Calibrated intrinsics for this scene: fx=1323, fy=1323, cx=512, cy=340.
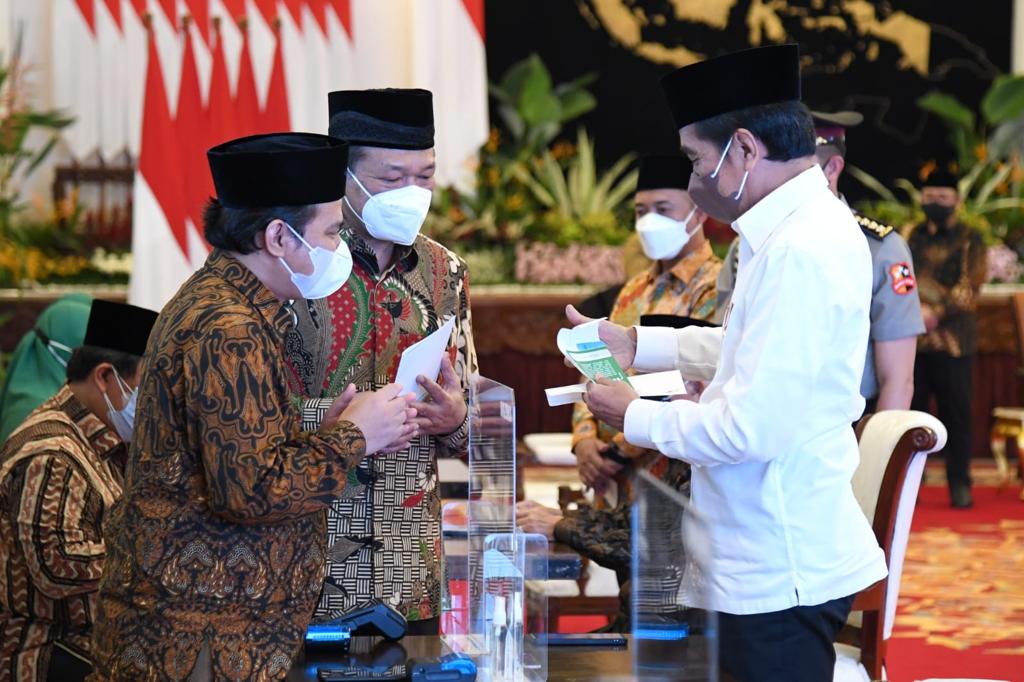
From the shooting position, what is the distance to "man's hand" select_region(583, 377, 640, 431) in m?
2.20

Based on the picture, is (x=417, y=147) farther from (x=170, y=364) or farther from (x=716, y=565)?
(x=716, y=565)

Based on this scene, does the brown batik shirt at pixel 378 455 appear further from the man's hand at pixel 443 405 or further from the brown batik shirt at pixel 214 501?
the brown batik shirt at pixel 214 501

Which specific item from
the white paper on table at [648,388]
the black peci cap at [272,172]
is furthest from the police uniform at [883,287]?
the black peci cap at [272,172]

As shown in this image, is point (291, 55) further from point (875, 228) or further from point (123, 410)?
point (123, 410)

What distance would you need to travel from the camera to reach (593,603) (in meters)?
3.88

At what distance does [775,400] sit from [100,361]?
163cm

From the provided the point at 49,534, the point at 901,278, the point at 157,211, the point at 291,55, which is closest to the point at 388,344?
the point at 49,534

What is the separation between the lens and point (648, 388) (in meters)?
2.36

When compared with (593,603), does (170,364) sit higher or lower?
higher

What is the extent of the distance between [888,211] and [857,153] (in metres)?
1.64

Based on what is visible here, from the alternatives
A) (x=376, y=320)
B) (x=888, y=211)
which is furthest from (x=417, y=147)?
(x=888, y=211)

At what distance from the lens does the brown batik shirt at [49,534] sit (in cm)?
276

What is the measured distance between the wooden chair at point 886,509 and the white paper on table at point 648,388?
2.72 feet

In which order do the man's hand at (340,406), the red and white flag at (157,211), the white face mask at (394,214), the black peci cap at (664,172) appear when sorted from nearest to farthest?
the man's hand at (340,406), the white face mask at (394,214), the black peci cap at (664,172), the red and white flag at (157,211)
